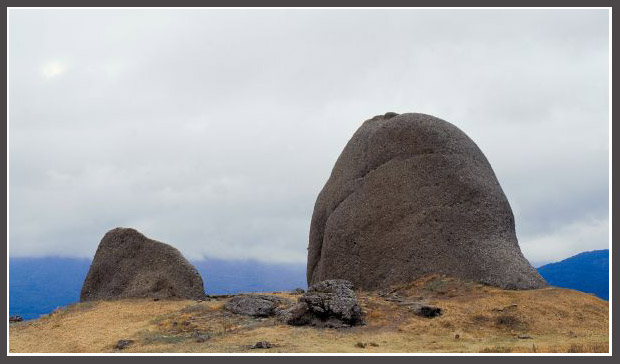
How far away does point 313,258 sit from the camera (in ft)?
106

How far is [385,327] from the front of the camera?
2106cm

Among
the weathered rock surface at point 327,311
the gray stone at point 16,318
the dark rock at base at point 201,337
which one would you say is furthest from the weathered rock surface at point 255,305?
the gray stone at point 16,318

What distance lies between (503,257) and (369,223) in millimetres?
6004

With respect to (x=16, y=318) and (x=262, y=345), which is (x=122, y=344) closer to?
(x=262, y=345)

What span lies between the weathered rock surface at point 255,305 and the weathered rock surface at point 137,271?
398cm

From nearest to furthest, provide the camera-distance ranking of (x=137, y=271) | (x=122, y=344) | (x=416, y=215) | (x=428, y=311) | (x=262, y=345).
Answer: (x=262, y=345) → (x=122, y=344) → (x=428, y=311) → (x=416, y=215) → (x=137, y=271)

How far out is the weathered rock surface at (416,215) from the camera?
26.1 m

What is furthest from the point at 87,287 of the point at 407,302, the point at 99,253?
the point at 407,302

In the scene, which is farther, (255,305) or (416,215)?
(416,215)

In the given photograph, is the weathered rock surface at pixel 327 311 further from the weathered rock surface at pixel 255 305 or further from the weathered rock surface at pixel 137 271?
the weathered rock surface at pixel 137 271

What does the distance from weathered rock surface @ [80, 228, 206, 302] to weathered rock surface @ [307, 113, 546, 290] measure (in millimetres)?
6489

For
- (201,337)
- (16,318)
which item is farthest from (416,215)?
(16,318)

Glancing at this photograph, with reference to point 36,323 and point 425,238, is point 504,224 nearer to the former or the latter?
point 425,238

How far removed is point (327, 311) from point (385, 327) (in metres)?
2.05
